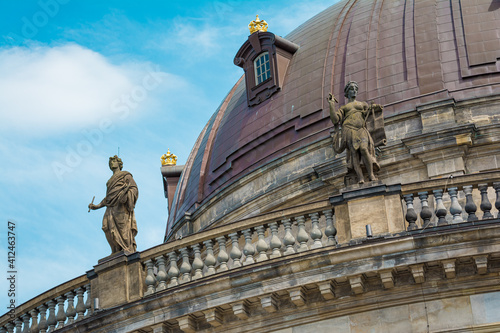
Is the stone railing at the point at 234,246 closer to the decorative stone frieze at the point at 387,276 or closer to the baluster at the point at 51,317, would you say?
the decorative stone frieze at the point at 387,276

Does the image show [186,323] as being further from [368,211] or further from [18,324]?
[18,324]

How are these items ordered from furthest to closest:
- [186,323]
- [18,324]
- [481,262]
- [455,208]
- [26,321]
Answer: [18,324]
[26,321]
[186,323]
[455,208]
[481,262]

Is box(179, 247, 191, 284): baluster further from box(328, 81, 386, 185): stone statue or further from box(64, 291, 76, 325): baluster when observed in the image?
box(328, 81, 386, 185): stone statue

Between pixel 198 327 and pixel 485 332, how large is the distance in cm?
420

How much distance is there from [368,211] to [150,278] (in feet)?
11.5

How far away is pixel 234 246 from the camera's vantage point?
17859 mm

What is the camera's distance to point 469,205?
54.7 feet

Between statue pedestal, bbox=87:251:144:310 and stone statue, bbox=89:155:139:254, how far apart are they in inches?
17.0

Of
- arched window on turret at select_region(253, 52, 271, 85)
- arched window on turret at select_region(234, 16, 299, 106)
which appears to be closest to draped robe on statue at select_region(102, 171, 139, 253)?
arched window on turret at select_region(234, 16, 299, 106)

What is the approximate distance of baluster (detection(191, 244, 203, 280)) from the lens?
18.0 meters

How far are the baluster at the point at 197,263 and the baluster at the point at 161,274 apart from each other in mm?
489

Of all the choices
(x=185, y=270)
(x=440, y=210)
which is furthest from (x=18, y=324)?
(x=440, y=210)

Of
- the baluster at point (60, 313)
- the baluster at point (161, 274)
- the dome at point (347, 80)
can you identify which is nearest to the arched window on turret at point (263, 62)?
the dome at point (347, 80)

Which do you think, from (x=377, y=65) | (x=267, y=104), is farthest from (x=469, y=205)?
(x=267, y=104)
